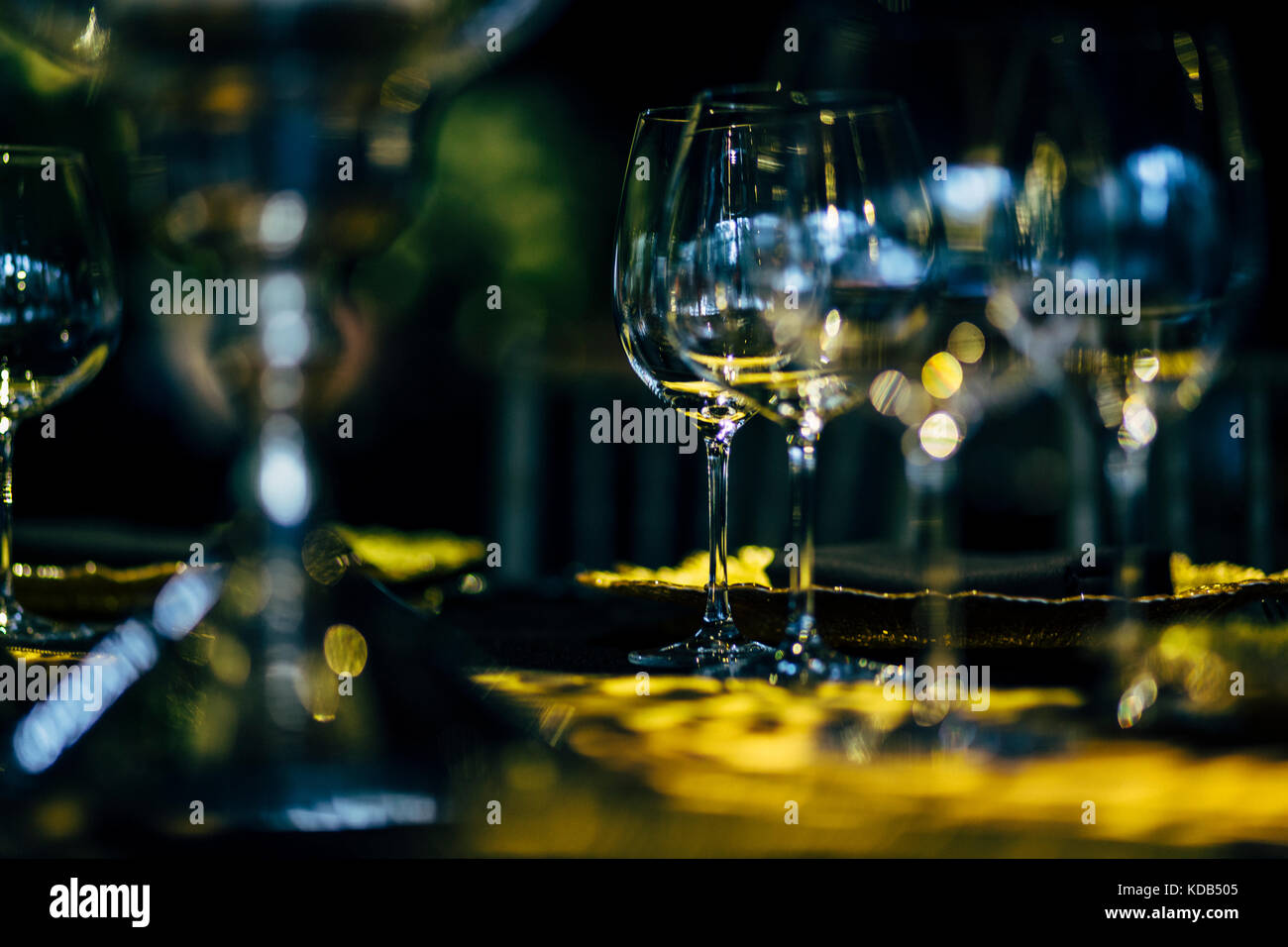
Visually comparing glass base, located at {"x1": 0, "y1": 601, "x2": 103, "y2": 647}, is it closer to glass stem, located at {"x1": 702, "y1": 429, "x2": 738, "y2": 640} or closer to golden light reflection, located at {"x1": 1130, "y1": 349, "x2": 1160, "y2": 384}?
glass stem, located at {"x1": 702, "y1": 429, "x2": 738, "y2": 640}

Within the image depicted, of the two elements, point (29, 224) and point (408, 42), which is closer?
point (408, 42)

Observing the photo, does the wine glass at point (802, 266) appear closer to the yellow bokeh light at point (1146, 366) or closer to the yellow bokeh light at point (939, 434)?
the yellow bokeh light at point (1146, 366)

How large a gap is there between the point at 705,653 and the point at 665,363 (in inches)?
4.2

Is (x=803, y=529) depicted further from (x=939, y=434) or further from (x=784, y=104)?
(x=939, y=434)

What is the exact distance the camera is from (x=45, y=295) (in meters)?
0.57

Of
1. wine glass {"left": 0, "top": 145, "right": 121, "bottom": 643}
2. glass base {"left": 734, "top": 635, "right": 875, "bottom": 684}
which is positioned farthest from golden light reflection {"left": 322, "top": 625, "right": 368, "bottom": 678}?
wine glass {"left": 0, "top": 145, "right": 121, "bottom": 643}

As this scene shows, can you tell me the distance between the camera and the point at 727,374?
501 millimetres

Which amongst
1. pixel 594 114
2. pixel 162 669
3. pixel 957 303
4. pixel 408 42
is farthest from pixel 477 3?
pixel 594 114

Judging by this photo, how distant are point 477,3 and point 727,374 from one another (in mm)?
252

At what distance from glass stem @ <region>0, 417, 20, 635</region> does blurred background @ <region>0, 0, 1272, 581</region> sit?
115 cm

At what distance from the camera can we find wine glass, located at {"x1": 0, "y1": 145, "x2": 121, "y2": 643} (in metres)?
0.57

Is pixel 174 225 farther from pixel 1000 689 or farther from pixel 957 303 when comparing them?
pixel 957 303

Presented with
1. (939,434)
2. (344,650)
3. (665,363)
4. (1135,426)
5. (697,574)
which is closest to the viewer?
(344,650)

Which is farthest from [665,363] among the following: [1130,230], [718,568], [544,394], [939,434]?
[544,394]
